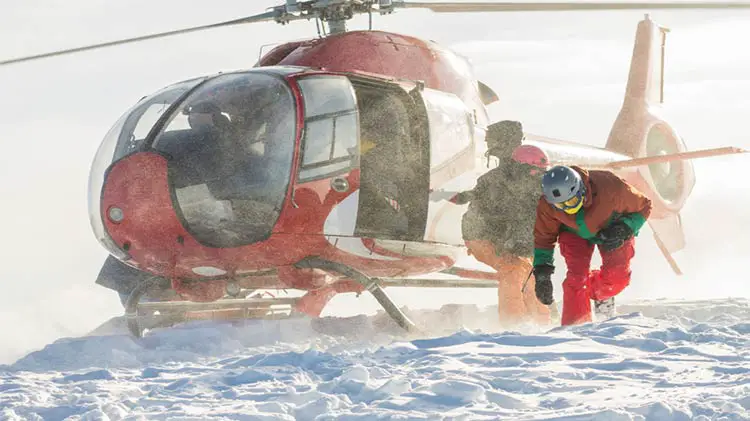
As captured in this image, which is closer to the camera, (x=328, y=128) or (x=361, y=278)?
(x=328, y=128)

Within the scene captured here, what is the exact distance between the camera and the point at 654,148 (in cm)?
1209

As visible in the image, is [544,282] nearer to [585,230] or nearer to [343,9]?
[585,230]

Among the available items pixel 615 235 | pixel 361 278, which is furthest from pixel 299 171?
pixel 615 235

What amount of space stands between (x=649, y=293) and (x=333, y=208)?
8191mm

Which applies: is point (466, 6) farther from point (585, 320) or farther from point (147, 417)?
point (147, 417)

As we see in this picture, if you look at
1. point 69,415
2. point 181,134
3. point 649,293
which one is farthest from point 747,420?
point 649,293

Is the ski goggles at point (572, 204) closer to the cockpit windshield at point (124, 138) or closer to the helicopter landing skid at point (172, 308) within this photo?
the helicopter landing skid at point (172, 308)

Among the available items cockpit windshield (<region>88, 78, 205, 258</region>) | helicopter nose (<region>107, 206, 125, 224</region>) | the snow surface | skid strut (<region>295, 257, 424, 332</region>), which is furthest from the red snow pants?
helicopter nose (<region>107, 206, 125, 224</region>)

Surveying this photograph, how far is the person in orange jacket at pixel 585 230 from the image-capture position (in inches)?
262

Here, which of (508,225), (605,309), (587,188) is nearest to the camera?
(587,188)

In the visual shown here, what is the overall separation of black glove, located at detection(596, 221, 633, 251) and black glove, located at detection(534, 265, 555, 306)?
1.41 ft

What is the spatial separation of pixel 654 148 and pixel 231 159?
22.6 feet

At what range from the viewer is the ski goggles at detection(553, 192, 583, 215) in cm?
664

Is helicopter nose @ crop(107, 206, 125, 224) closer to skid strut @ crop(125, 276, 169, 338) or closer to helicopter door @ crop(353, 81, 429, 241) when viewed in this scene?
skid strut @ crop(125, 276, 169, 338)
